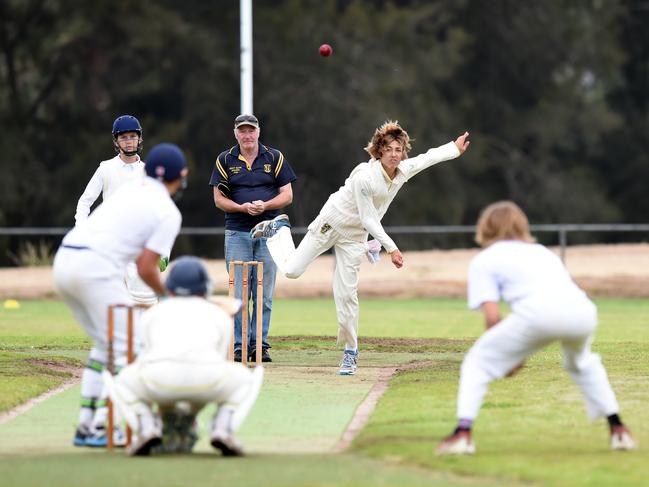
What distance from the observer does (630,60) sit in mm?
44312

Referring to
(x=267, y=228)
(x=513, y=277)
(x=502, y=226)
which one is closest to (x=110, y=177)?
(x=267, y=228)

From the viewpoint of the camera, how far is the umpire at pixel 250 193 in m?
12.8

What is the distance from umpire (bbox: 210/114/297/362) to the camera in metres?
12.8

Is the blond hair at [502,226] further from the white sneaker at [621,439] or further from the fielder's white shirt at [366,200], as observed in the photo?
the fielder's white shirt at [366,200]

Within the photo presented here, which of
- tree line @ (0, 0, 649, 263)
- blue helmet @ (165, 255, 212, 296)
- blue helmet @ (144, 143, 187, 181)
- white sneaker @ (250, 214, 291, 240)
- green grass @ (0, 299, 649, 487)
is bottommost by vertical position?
green grass @ (0, 299, 649, 487)

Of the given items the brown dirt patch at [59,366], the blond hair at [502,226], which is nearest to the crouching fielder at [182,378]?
the blond hair at [502,226]

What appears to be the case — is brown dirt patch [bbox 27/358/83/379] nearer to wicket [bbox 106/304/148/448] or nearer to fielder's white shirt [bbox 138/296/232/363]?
wicket [bbox 106/304/148/448]

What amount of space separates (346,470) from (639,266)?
21.5m

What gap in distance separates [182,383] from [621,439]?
2433 millimetres

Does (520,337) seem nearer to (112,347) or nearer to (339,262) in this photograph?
(112,347)

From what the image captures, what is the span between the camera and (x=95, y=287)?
7.98 metres

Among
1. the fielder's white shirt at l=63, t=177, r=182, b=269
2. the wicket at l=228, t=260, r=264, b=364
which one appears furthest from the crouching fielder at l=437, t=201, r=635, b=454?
the wicket at l=228, t=260, r=264, b=364

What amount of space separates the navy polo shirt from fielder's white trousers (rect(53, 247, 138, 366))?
15.7 ft

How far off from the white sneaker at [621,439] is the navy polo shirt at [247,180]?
5.76 meters
